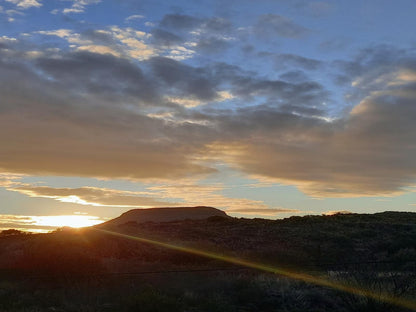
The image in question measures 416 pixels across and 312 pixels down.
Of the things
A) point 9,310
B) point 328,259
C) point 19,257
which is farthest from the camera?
point 328,259

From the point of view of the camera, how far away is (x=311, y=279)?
20.7 m

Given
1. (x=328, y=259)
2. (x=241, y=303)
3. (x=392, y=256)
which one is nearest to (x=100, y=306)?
(x=241, y=303)

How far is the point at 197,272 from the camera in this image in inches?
952

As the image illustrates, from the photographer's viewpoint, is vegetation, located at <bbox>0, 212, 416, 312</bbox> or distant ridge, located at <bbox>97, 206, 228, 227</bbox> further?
distant ridge, located at <bbox>97, 206, 228, 227</bbox>

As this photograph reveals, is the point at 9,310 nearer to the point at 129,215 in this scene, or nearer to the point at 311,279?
the point at 311,279

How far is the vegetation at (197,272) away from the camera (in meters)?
17.7

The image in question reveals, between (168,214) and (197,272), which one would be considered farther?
(168,214)

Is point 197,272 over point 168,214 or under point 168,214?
under

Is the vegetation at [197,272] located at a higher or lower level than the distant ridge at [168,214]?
lower

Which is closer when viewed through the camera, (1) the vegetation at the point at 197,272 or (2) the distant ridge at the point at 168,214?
(1) the vegetation at the point at 197,272

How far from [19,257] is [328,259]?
19.8 m

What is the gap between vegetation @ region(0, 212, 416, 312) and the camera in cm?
1773

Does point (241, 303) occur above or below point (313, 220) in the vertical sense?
below

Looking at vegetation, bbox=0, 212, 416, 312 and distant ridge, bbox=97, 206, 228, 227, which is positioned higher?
distant ridge, bbox=97, 206, 228, 227
